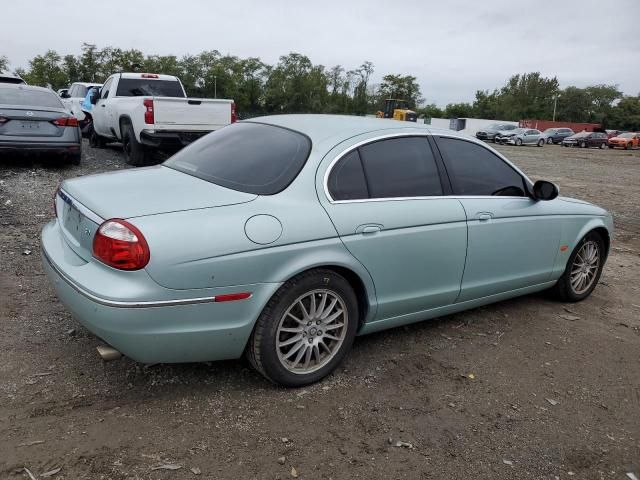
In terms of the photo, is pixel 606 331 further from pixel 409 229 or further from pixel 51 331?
pixel 51 331

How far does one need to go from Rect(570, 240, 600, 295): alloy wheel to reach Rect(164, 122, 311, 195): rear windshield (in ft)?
9.72

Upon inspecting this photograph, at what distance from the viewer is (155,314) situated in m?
2.75

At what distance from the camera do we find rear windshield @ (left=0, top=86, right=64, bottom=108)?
363 inches

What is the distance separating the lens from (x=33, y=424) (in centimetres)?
281

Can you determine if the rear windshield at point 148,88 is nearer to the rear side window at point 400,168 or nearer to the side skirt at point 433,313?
the rear side window at point 400,168

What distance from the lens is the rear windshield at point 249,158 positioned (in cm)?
326

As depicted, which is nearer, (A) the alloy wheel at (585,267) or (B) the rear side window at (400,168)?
(B) the rear side window at (400,168)

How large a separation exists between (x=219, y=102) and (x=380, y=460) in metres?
8.20

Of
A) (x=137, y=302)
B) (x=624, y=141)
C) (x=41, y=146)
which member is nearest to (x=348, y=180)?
(x=137, y=302)

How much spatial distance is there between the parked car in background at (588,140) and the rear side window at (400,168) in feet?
142

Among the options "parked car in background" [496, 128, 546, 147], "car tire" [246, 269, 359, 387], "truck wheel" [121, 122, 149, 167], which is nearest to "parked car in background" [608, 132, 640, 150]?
"parked car in background" [496, 128, 546, 147]

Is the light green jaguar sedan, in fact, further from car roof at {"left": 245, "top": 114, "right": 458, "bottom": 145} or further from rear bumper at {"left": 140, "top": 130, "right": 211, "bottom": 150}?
rear bumper at {"left": 140, "top": 130, "right": 211, "bottom": 150}

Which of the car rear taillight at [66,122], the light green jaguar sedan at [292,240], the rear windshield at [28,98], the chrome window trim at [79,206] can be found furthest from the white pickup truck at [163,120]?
the chrome window trim at [79,206]

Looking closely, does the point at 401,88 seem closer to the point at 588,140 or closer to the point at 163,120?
the point at 588,140
